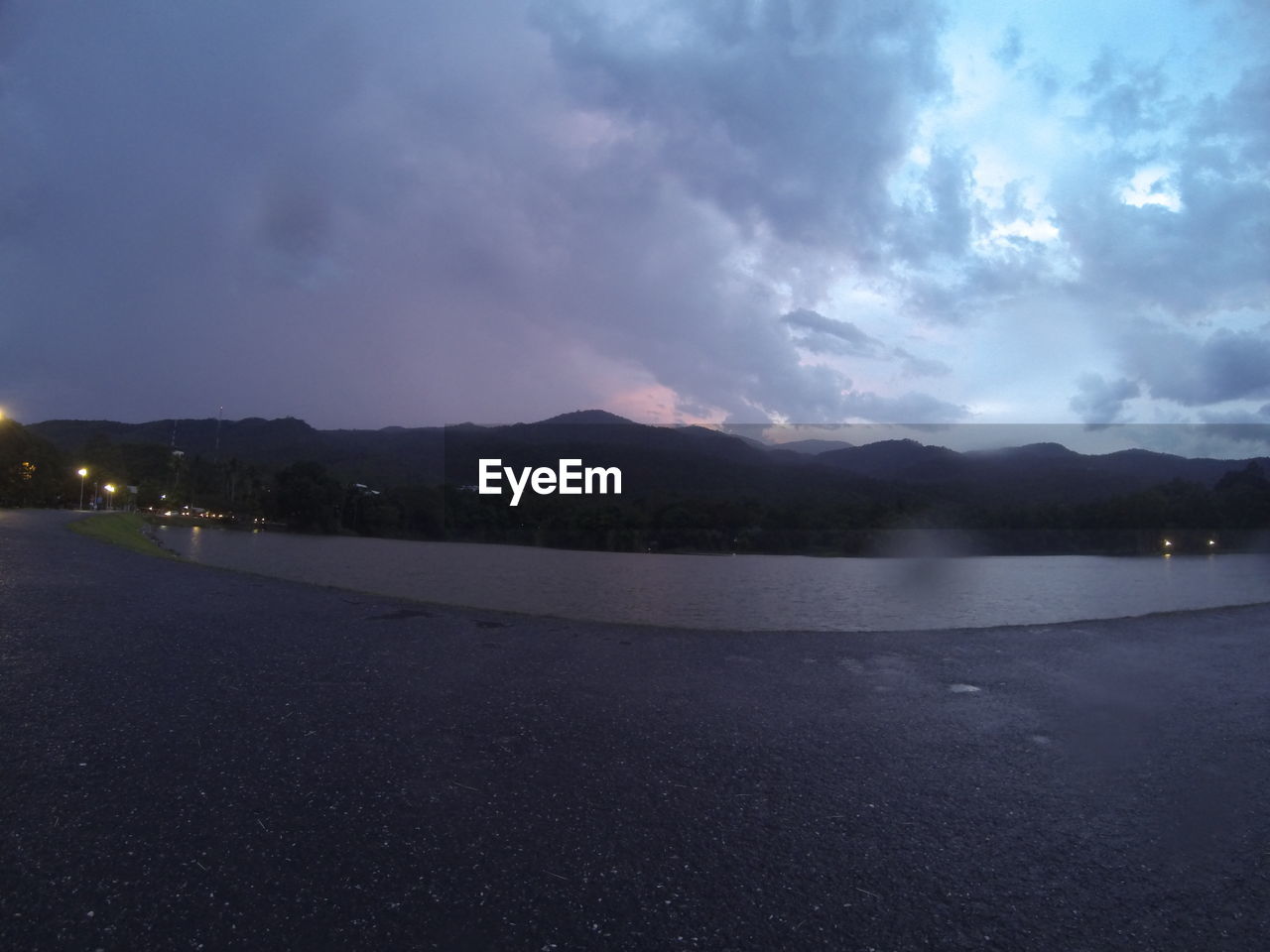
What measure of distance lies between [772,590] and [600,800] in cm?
1884

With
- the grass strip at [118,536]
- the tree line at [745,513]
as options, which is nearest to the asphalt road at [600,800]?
the grass strip at [118,536]

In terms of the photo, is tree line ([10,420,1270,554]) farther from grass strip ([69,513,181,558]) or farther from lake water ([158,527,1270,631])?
grass strip ([69,513,181,558])

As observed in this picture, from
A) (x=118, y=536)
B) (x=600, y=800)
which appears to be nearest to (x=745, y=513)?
(x=118, y=536)


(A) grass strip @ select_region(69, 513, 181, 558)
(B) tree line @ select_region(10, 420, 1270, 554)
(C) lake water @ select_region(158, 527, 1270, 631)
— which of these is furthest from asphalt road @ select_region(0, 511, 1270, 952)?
(B) tree line @ select_region(10, 420, 1270, 554)

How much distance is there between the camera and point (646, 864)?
2.68 meters

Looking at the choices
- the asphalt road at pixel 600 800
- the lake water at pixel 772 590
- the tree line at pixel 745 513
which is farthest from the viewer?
the tree line at pixel 745 513

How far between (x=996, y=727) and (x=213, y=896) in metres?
4.39

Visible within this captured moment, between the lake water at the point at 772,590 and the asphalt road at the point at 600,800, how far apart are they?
519 cm

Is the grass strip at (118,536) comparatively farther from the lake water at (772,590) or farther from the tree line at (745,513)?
the tree line at (745,513)

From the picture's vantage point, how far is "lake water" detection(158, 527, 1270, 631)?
45.9ft

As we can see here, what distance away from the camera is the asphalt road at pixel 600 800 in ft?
7.65

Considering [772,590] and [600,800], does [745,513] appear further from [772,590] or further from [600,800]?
[600,800]

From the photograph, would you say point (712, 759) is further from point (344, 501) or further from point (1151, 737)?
point (344, 501)

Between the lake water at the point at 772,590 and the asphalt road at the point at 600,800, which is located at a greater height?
the asphalt road at the point at 600,800
